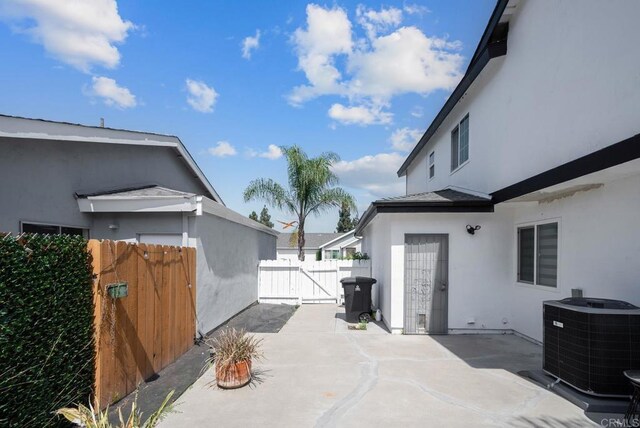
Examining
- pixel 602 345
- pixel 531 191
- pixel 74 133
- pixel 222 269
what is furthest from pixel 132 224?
pixel 602 345

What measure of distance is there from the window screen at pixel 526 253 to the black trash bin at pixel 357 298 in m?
3.50

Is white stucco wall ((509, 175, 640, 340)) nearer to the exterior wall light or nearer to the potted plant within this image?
the exterior wall light

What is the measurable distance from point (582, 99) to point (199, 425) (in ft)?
21.6

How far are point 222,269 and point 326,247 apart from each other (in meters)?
29.5

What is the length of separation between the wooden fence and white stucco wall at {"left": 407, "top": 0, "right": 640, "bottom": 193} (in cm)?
640

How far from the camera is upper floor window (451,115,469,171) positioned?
34.7ft

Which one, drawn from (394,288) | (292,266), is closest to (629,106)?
(394,288)

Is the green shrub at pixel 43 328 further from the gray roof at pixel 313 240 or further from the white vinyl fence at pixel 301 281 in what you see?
the gray roof at pixel 313 240

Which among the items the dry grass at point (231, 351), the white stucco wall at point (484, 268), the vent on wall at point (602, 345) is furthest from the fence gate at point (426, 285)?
the dry grass at point (231, 351)

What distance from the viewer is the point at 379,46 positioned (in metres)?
11.9

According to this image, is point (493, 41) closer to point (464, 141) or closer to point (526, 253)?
point (464, 141)

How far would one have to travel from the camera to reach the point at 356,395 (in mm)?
5027

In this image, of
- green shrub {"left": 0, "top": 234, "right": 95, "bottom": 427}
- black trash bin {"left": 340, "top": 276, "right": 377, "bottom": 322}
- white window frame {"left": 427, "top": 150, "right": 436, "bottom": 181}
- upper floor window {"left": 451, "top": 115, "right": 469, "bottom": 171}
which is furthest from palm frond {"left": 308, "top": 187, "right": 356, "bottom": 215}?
green shrub {"left": 0, "top": 234, "right": 95, "bottom": 427}

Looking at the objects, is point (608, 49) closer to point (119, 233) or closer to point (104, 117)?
point (119, 233)
